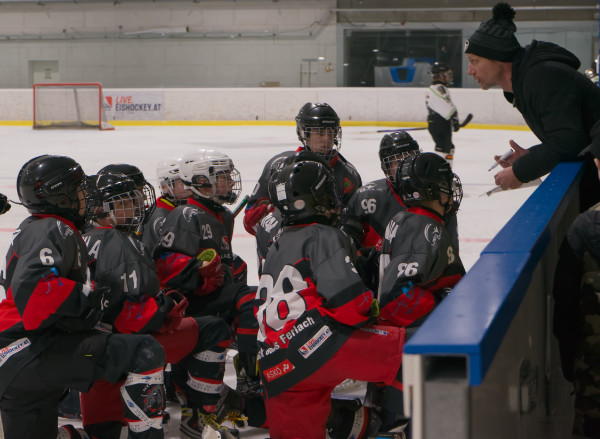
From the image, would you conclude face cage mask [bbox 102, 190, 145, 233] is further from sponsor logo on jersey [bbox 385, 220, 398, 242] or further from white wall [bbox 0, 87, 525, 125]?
white wall [bbox 0, 87, 525, 125]

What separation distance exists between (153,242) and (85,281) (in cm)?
99

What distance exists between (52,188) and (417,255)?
1.13 meters

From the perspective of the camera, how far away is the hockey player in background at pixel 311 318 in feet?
7.61

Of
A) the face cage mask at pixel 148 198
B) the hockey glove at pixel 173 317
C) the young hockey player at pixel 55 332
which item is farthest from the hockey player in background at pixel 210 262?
the young hockey player at pixel 55 332

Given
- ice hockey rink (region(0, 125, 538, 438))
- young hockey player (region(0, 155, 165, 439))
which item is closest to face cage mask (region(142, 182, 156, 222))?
young hockey player (region(0, 155, 165, 439))

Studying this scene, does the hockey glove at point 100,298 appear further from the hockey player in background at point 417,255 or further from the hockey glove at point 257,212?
the hockey glove at point 257,212

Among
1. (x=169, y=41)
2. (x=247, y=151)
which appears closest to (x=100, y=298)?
(x=247, y=151)

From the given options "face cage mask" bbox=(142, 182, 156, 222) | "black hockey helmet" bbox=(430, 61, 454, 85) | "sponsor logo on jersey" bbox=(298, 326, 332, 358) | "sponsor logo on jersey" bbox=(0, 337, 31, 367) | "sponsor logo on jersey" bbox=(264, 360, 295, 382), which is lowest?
"sponsor logo on jersey" bbox=(264, 360, 295, 382)

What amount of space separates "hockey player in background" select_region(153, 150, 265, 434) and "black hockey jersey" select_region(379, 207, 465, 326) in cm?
69

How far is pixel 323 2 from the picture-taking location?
2344 cm

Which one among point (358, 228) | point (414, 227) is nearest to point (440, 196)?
point (414, 227)

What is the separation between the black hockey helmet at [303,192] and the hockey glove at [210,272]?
2.23 ft

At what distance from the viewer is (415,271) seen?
2.59 meters

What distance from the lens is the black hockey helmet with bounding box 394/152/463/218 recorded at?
281cm
